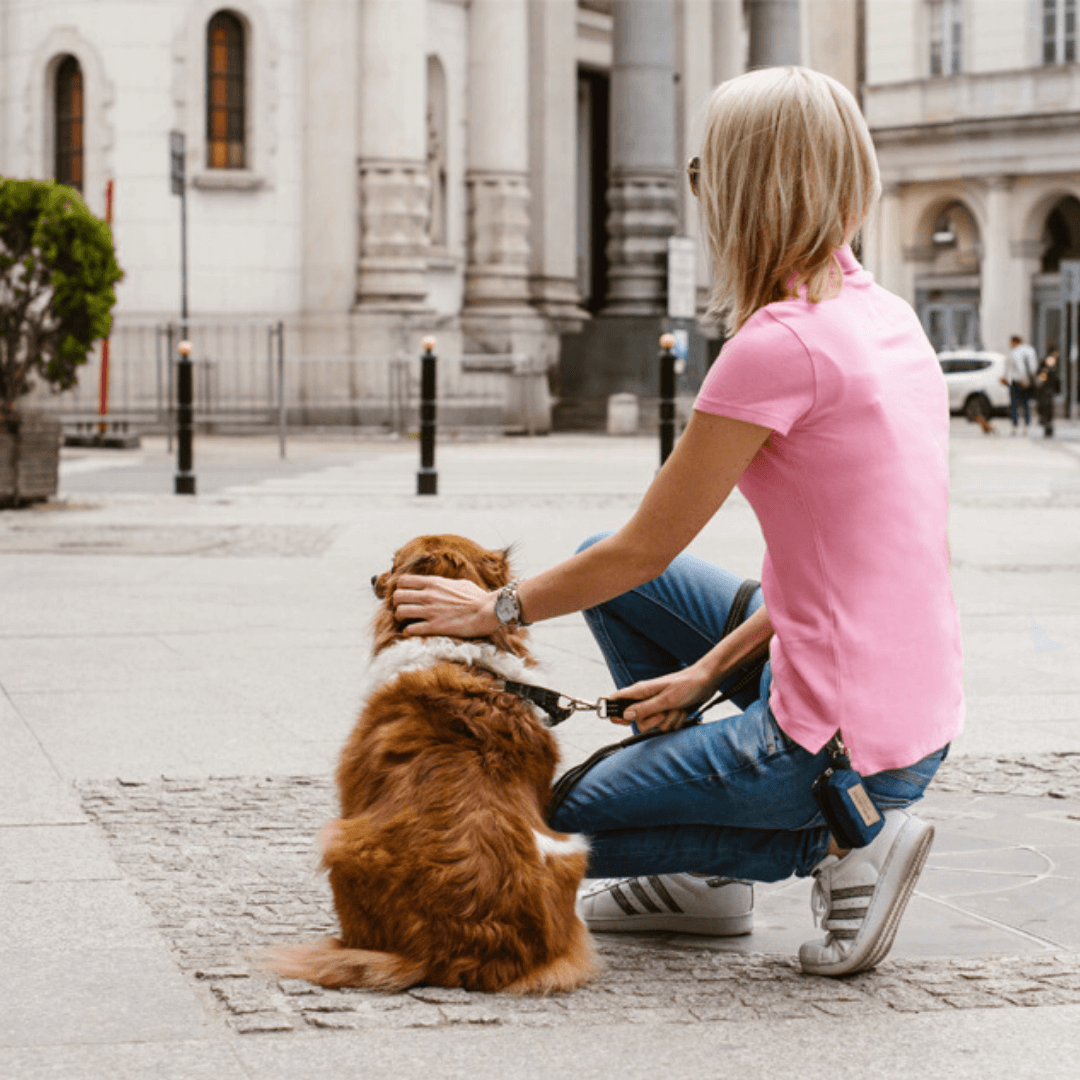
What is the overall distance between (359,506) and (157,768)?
381 inches

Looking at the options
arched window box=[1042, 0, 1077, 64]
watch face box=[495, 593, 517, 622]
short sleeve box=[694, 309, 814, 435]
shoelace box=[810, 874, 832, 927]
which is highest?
arched window box=[1042, 0, 1077, 64]

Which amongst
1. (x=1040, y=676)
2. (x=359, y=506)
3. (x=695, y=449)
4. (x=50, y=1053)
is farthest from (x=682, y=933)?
(x=359, y=506)

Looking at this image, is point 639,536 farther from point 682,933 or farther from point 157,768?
point 157,768

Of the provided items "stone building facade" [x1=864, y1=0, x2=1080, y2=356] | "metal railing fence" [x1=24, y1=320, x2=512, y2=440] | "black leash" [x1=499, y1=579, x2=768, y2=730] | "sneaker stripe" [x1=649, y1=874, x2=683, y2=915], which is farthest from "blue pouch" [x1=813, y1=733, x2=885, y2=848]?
"stone building facade" [x1=864, y1=0, x2=1080, y2=356]

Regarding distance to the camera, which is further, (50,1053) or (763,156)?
(763,156)

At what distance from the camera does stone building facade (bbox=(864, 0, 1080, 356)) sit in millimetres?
53094

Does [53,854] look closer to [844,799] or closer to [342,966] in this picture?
[342,966]

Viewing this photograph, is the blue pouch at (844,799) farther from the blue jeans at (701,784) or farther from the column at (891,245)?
the column at (891,245)

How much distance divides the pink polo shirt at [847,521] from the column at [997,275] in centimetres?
5068

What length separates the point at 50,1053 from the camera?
3264mm

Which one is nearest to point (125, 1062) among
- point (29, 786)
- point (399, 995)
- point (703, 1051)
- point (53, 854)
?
point (399, 995)

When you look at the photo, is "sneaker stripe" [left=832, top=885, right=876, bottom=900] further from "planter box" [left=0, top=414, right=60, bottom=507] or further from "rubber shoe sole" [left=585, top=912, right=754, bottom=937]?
"planter box" [left=0, top=414, right=60, bottom=507]

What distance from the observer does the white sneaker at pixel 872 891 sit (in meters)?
3.66

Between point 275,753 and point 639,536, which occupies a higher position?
point 639,536
